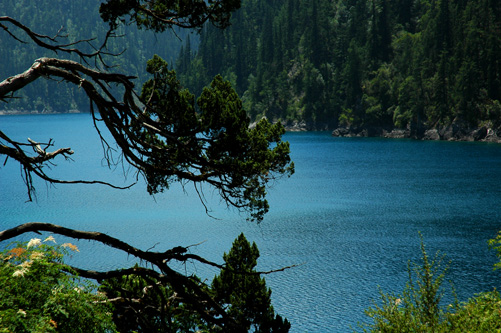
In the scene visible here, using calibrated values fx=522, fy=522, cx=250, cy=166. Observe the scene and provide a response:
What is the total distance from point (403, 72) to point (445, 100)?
16.0m

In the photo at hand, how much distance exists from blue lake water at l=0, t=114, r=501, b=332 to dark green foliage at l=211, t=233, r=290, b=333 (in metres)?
1.98

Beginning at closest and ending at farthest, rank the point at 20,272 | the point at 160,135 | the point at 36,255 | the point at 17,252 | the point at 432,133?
1. the point at 20,272
2. the point at 36,255
3. the point at 17,252
4. the point at 160,135
5. the point at 432,133

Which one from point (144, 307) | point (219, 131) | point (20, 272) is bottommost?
point (144, 307)

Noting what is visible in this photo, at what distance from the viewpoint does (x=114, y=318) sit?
7785mm

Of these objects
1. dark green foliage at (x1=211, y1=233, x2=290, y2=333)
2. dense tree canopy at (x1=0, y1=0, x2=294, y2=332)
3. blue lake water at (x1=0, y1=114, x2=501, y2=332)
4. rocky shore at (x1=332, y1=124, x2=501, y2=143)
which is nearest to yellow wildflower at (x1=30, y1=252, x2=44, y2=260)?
dense tree canopy at (x1=0, y1=0, x2=294, y2=332)

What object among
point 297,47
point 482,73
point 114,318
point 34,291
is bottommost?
point 114,318

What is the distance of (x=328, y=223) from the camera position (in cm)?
3562

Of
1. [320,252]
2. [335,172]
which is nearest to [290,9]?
[335,172]

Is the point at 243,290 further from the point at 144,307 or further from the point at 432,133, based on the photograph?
the point at 432,133

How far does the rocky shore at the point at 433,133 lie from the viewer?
3209 inches

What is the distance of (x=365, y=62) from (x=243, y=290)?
108160 mm

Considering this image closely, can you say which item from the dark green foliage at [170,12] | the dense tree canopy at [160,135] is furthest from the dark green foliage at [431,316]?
the dark green foliage at [170,12]

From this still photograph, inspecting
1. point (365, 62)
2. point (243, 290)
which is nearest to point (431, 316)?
point (243, 290)

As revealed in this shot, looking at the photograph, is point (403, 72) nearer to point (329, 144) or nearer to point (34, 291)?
point (329, 144)
